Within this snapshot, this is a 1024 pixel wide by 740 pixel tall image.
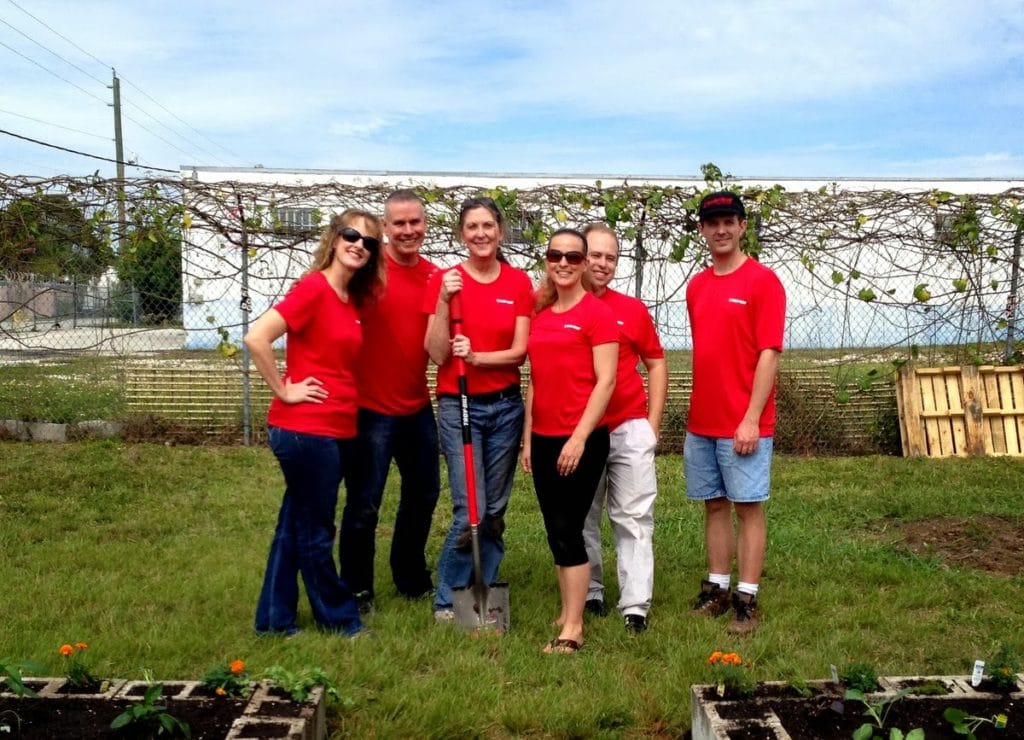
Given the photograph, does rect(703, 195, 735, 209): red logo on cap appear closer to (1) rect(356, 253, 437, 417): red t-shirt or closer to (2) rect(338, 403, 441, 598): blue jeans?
(1) rect(356, 253, 437, 417): red t-shirt

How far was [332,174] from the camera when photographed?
1806cm

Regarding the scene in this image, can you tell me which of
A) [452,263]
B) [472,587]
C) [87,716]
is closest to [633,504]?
[472,587]

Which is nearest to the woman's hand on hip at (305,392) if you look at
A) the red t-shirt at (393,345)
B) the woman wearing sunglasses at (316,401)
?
the woman wearing sunglasses at (316,401)

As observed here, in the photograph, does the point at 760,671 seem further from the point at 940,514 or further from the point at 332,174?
the point at 332,174

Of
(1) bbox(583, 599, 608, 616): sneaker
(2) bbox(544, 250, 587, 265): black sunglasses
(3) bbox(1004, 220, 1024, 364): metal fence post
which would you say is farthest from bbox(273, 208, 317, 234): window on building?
(3) bbox(1004, 220, 1024, 364): metal fence post

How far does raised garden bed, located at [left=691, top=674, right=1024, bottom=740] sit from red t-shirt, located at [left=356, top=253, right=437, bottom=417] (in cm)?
189

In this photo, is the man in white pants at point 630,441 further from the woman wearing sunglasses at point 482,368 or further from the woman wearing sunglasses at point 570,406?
the woman wearing sunglasses at point 482,368

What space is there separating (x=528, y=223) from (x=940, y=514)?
14.2 ft

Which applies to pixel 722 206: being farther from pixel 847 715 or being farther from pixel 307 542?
pixel 307 542

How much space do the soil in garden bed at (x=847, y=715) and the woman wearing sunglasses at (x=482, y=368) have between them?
5.30ft

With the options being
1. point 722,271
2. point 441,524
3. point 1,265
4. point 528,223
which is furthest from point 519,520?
point 1,265

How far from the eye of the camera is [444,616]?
174 inches

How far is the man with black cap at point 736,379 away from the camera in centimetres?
421

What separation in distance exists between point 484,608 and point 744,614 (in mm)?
1188
